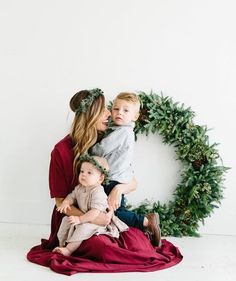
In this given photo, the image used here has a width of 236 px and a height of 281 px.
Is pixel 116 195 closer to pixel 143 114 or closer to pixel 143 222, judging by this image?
pixel 143 222

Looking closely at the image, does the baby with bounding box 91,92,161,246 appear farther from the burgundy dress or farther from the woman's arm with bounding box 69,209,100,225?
the woman's arm with bounding box 69,209,100,225

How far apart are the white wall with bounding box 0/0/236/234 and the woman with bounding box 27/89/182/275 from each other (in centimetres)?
77

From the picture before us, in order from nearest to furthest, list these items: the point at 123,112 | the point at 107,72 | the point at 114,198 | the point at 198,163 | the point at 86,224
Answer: the point at 86,224, the point at 114,198, the point at 123,112, the point at 198,163, the point at 107,72

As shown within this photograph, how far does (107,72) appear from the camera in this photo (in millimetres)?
4188

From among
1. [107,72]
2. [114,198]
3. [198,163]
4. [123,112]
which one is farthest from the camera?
[107,72]

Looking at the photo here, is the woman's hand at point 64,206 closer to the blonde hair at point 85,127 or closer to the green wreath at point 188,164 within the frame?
the blonde hair at point 85,127

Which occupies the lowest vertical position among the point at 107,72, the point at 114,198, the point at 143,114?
the point at 114,198

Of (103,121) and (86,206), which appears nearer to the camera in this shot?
(86,206)

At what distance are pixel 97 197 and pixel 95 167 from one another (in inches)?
7.6

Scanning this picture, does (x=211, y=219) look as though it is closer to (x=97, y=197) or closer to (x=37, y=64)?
(x=97, y=197)

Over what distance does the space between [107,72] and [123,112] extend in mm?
806

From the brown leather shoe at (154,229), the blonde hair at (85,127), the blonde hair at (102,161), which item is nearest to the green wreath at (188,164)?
the brown leather shoe at (154,229)

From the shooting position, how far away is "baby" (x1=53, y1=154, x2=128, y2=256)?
319cm

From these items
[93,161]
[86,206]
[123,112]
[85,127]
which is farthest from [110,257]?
[123,112]
